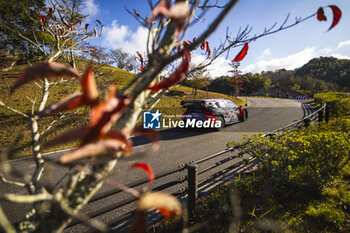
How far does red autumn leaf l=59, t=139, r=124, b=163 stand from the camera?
0.38 meters

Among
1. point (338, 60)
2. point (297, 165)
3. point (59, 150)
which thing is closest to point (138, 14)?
point (297, 165)

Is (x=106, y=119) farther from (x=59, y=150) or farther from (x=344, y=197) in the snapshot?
(x=59, y=150)

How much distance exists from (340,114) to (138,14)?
14983 mm

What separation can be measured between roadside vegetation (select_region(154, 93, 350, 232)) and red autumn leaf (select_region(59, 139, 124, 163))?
256 centimetres

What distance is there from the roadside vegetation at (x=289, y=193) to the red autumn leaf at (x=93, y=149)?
8.39 ft

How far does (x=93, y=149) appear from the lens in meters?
0.40

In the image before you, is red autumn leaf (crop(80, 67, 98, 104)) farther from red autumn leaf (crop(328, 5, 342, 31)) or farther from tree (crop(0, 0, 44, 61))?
tree (crop(0, 0, 44, 61))

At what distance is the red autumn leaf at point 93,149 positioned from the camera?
1.25 ft

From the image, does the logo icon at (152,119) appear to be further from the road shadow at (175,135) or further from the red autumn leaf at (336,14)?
the red autumn leaf at (336,14)

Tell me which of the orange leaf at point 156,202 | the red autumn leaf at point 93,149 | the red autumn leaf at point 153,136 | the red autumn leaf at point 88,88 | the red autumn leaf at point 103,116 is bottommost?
the orange leaf at point 156,202

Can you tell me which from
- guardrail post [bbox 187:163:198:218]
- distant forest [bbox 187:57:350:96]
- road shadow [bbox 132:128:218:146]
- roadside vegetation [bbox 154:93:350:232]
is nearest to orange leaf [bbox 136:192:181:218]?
guardrail post [bbox 187:163:198:218]

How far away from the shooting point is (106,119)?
0.42 metres

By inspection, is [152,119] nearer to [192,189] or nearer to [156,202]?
[192,189]

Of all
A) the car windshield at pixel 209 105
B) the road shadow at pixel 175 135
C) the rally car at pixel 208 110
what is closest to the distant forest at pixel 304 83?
the rally car at pixel 208 110
